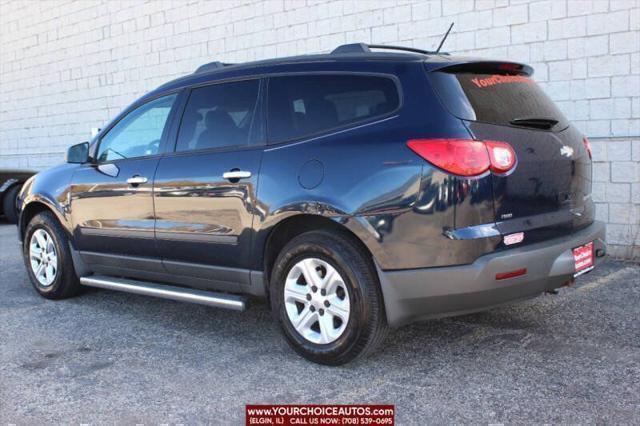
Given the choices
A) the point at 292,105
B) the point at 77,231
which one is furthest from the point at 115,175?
the point at 292,105

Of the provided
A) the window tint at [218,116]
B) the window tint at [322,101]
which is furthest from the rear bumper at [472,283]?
the window tint at [218,116]

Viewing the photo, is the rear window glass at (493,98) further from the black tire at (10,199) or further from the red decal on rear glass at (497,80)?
the black tire at (10,199)

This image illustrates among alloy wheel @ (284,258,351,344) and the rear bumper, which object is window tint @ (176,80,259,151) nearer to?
alloy wheel @ (284,258,351,344)

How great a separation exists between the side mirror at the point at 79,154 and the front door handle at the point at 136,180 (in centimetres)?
71

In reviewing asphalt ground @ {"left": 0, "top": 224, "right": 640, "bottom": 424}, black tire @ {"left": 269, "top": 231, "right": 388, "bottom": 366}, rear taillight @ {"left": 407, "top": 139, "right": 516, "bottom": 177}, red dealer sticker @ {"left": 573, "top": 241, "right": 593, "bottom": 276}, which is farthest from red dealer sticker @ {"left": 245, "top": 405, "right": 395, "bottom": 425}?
red dealer sticker @ {"left": 573, "top": 241, "right": 593, "bottom": 276}

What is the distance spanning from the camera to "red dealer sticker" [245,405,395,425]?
10.4ft

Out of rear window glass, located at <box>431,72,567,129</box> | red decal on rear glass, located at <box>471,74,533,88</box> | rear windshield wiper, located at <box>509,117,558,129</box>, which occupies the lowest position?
rear windshield wiper, located at <box>509,117,558,129</box>

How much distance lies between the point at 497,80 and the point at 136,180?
2.57 m

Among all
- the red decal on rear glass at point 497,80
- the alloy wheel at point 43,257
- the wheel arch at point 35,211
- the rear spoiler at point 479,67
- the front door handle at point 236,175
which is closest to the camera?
the rear spoiler at point 479,67

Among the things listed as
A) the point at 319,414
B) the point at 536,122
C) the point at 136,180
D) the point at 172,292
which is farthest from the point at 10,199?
the point at 536,122

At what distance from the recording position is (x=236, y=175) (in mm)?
4121

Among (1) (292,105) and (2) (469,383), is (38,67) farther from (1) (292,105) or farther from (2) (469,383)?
(2) (469,383)

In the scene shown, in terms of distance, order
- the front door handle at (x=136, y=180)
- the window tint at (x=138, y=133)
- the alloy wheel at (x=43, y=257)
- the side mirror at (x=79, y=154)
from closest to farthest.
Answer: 1. the front door handle at (x=136, y=180)
2. the window tint at (x=138, y=133)
3. the side mirror at (x=79, y=154)
4. the alloy wheel at (x=43, y=257)

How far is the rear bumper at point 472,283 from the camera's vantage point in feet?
11.0
